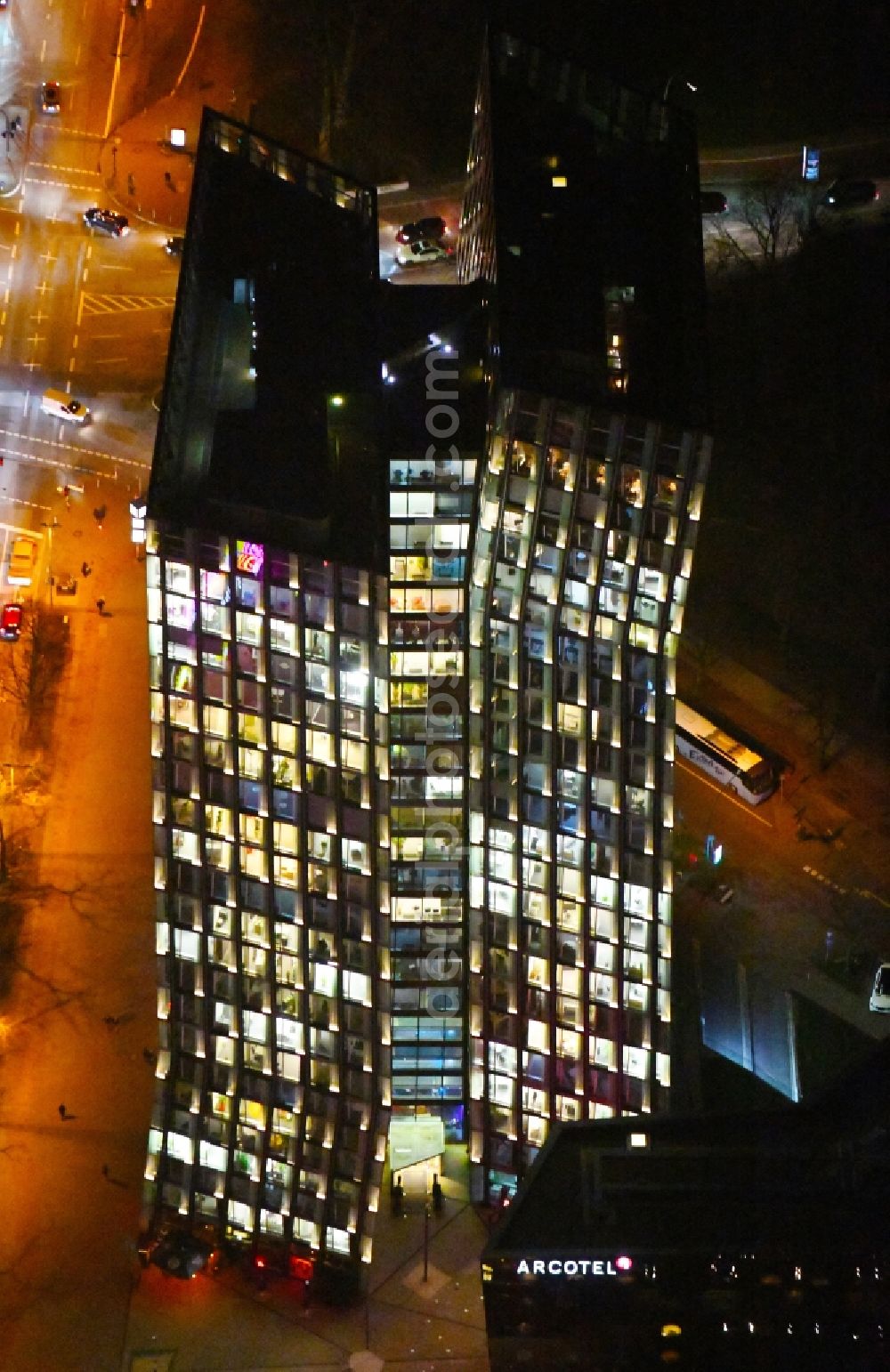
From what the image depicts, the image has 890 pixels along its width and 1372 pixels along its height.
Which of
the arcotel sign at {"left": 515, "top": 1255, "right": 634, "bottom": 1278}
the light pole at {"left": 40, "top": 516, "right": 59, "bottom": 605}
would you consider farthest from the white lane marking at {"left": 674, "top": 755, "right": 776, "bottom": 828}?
the arcotel sign at {"left": 515, "top": 1255, "right": 634, "bottom": 1278}

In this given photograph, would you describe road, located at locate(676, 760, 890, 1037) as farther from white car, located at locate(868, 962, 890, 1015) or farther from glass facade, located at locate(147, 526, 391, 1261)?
glass facade, located at locate(147, 526, 391, 1261)

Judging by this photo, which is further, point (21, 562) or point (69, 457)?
point (69, 457)

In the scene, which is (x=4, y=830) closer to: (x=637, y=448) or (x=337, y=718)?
(x=337, y=718)

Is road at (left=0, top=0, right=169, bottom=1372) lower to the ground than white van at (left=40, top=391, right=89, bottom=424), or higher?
lower

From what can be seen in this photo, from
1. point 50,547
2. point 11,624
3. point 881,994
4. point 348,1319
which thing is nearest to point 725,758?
point 881,994

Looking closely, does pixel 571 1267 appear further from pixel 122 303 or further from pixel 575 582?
pixel 122 303
